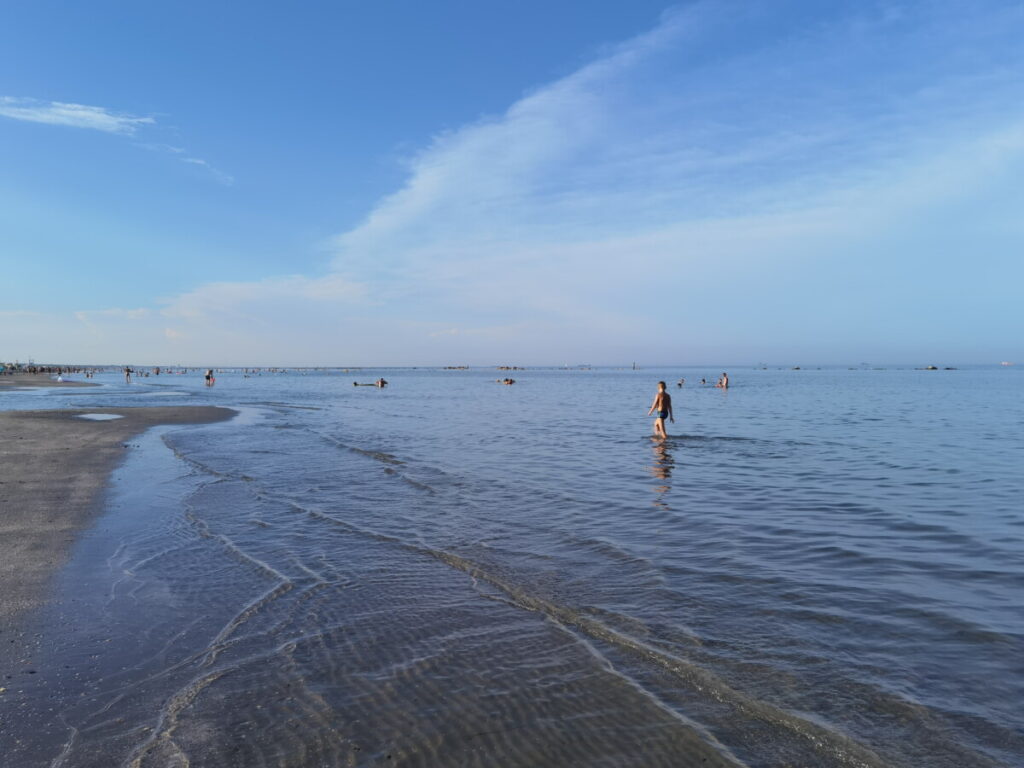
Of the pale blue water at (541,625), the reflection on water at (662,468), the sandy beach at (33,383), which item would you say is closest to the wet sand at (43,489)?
the pale blue water at (541,625)

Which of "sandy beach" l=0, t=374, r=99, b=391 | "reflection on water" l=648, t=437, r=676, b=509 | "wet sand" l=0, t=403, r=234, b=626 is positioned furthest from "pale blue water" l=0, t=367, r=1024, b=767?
"sandy beach" l=0, t=374, r=99, b=391

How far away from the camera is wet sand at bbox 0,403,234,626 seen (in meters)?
8.58

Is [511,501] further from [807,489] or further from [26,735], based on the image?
[26,735]

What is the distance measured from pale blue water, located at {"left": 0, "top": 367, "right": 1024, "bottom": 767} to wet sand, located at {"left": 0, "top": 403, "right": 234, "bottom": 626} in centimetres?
54

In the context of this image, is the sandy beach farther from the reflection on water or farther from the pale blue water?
the pale blue water

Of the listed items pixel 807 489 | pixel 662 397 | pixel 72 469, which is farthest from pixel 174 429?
pixel 807 489

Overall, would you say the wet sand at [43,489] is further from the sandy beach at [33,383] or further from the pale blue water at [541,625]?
the sandy beach at [33,383]

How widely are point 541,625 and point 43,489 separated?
1419cm

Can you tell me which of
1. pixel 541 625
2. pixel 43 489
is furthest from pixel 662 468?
pixel 43 489

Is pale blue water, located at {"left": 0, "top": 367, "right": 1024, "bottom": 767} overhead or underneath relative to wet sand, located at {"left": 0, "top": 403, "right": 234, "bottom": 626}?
underneath

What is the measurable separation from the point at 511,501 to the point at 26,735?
36.0 feet

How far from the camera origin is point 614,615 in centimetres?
779

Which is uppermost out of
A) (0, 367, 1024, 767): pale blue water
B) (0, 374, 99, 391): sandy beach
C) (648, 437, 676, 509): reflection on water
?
(0, 374, 99, 391): sandy beach

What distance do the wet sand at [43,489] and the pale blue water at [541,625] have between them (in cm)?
54
